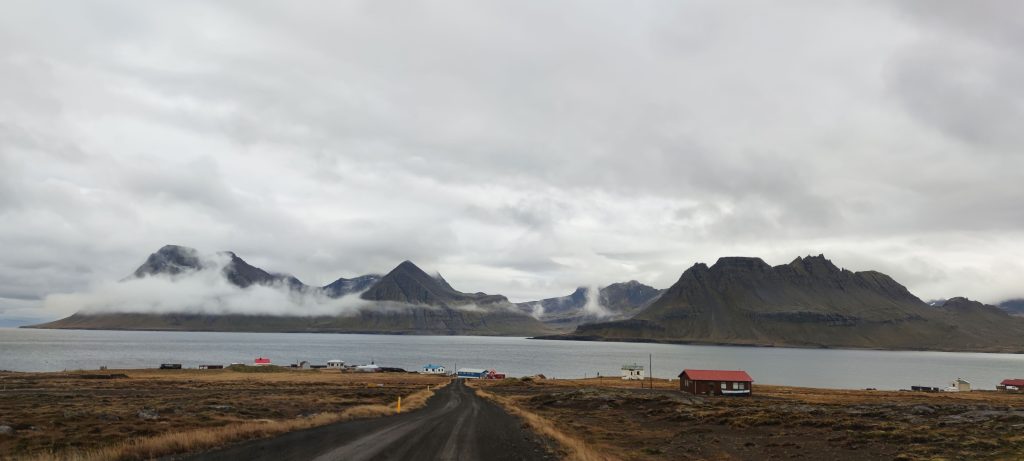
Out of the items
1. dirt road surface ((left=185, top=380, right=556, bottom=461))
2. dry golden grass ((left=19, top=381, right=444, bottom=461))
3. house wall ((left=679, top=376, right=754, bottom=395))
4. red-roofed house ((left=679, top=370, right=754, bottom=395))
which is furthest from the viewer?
house wall ((left=679, top=376, right=754, bottom=395))

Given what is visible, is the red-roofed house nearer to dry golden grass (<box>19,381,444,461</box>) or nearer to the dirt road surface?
the dirt road surface

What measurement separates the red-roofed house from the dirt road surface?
2089 inches

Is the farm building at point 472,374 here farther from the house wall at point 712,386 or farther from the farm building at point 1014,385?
the farm building at point 1014,385

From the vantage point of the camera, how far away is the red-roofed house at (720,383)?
83575mm

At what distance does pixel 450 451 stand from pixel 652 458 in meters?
11.1

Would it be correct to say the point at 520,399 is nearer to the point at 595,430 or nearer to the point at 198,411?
the point at 595,430

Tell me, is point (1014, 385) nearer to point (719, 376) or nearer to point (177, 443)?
point (719, 376)

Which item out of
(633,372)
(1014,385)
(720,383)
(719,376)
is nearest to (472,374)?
(633,372)

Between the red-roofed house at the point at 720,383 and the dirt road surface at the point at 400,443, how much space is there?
53.1 m

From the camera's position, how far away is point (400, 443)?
87.3 ft

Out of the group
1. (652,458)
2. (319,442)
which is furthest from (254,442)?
(652,458)

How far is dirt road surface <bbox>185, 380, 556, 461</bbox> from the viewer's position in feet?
73.9

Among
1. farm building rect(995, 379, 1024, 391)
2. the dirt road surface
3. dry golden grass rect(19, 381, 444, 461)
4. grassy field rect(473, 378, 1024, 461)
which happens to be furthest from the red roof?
farm building rect(995, 379, 1024, 391)

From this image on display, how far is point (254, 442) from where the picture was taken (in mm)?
25047
